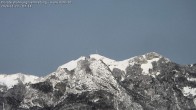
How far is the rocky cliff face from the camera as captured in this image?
12006 centimetres

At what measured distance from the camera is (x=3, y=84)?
185 metres

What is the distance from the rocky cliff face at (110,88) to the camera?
120 meters

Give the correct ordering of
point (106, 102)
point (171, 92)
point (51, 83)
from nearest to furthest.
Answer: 1. point (106, 102)
2. point (51, 83)
3. point (171, 92)

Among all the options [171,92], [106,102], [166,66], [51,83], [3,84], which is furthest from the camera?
[3,84]

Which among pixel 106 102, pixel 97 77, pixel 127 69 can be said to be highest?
pixel 127 69

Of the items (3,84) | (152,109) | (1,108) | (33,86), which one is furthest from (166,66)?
(3,84)

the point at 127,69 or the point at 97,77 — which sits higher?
the point at 127,69

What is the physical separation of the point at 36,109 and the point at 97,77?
2110 centimetres

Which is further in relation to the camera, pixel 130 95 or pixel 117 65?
pixel 117 65

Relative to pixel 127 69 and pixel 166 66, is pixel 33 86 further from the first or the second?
pixel 166 66

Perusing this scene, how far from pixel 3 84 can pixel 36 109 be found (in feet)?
212

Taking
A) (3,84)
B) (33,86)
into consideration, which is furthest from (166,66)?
(3,84)

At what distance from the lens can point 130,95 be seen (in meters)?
126

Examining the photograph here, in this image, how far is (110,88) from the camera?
122 m
